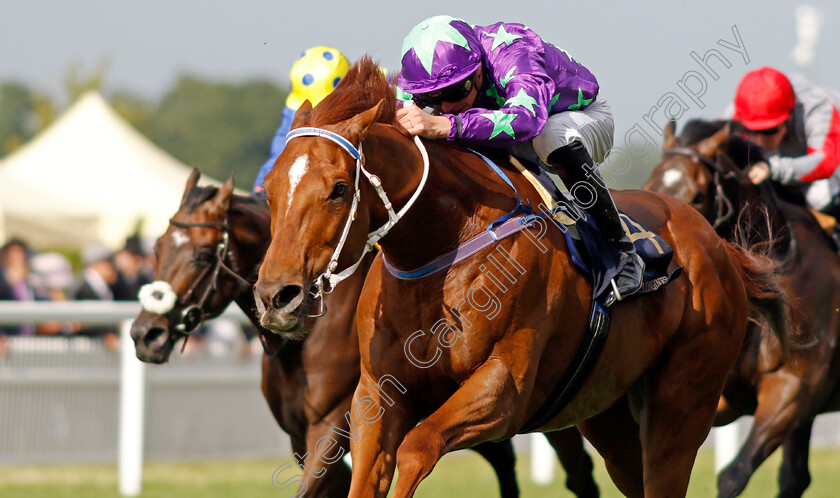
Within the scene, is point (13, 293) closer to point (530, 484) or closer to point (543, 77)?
point (530, 484)

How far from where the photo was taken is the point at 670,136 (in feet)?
20.8

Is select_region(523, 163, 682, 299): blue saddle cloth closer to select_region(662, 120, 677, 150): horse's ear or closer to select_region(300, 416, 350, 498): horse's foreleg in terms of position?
select_region(300, 416, 350, 498): horse's foreleg

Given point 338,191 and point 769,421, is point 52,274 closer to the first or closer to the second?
point 769,421

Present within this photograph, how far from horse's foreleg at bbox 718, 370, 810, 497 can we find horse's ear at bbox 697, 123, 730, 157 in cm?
128

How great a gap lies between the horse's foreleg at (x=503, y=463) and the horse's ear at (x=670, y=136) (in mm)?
1999

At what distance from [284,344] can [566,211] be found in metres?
1.77

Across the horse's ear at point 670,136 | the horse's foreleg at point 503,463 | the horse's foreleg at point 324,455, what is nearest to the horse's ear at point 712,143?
the horse's ear at point 670,136

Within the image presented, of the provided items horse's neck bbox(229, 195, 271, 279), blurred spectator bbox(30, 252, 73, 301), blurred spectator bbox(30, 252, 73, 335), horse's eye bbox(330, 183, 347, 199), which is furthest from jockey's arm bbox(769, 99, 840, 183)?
blurred spectator bbox(30, 252, 73, 301)

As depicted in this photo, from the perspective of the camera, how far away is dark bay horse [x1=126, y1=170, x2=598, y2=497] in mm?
5004

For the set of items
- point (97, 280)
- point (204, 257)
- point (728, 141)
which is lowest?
point (97, 280)

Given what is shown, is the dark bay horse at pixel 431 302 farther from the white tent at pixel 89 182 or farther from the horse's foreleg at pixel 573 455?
the white tent at pixel 89 182

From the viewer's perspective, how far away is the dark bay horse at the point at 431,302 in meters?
3.09

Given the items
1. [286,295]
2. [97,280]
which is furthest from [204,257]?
[97,280]

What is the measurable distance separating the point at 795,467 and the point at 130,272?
21.7 ft
